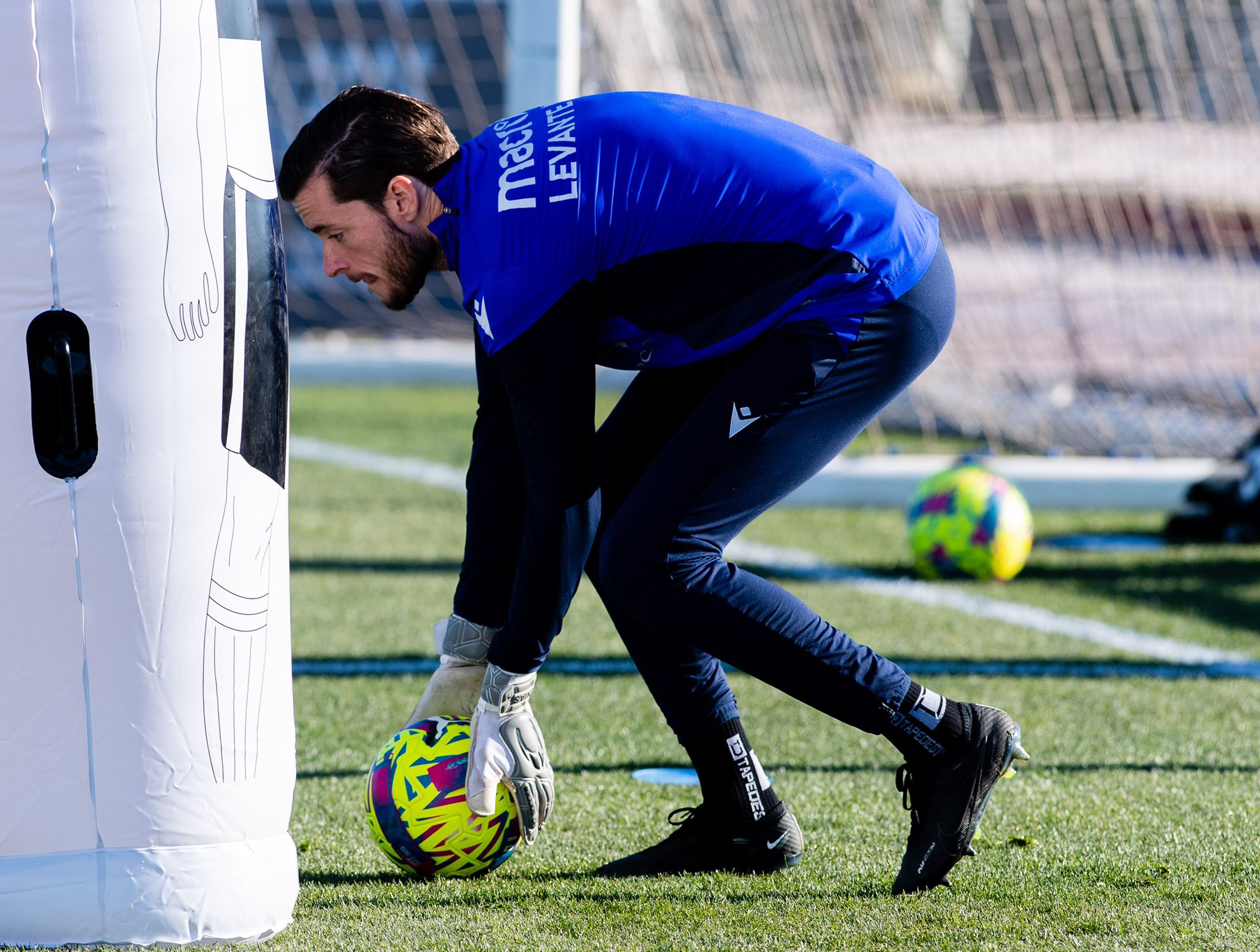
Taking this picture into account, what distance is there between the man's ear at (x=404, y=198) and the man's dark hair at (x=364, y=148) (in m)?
0.01

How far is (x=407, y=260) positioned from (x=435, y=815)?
3.38ft

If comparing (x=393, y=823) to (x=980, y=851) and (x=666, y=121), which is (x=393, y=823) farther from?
(x=666, y=121)

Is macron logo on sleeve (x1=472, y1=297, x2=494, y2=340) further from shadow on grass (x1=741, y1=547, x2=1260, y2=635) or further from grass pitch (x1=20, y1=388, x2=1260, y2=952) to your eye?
shadow on grass (x1=741, y1=547, x2=1260, y2=635)

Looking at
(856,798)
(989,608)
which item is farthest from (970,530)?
(856,798)

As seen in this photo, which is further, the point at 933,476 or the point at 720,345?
the point at 933,476

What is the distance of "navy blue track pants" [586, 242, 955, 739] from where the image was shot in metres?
2.65

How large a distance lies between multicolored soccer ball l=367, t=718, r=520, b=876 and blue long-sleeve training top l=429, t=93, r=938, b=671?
324 mm

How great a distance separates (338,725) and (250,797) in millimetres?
1564

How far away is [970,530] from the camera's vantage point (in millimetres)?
6184

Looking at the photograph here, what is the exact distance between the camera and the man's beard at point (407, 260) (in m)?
2.62

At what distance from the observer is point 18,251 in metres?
2.33

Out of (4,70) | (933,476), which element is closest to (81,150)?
(4,70)

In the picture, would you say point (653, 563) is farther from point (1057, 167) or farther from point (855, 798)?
point (1057, 167)

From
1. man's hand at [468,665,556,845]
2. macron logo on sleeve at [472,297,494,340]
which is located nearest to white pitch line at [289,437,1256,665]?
man's hand at [468,665,556,845]
